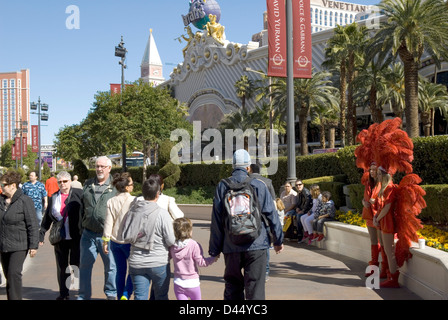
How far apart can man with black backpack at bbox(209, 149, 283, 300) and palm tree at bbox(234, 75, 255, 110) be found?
203ft

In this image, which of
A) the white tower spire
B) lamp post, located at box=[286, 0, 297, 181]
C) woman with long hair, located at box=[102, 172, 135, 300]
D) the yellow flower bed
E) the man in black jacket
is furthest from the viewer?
the white tower spire

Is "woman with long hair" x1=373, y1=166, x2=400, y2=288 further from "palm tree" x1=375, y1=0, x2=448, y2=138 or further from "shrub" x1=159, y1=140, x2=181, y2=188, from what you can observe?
"shrub" x1=159, y1=140, x2=181, y2=188

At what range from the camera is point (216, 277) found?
8500 millimetres

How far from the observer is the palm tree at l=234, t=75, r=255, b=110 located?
66562 millimetres

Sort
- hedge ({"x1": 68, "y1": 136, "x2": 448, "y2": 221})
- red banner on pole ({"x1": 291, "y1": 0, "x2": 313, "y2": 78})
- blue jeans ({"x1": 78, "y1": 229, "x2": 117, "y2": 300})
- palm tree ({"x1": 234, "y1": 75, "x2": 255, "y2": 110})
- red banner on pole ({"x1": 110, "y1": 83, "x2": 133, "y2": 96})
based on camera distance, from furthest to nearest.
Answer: palm tree ({"x1": 234, "y1": 75, "x2": 255, "y2": 110})
red banner on pole ({"x1": 110, "y1": 83, "x2": 133, "y2": 96})
red banner on pole ({"x1": 291, "y1": 0, "x2": 313, "y2": 78})
hedge ({"x1": 68, "y1": 136, "x2": 448, "y2": 221})
blue jeans ({"x1": 78, "y1": 229, "x2": 117, "y2": 300})

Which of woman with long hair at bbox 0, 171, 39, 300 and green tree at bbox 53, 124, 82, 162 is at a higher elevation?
green tree at bbox 53, 124, 82, 162

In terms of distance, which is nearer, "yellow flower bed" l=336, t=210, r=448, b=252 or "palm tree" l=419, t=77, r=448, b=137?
"yellow flower bed" l=336, t=210, r=448, b=252

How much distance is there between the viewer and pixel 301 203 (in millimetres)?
13031

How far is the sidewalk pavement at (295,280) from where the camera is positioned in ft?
22.9

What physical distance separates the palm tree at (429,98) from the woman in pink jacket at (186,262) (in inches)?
1498

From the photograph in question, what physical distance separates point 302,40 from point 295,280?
8.24m

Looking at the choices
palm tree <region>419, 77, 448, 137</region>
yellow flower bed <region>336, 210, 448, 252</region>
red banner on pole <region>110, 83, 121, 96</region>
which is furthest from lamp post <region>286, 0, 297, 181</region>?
palm tree <region>419, 77, 448, 137</region>
